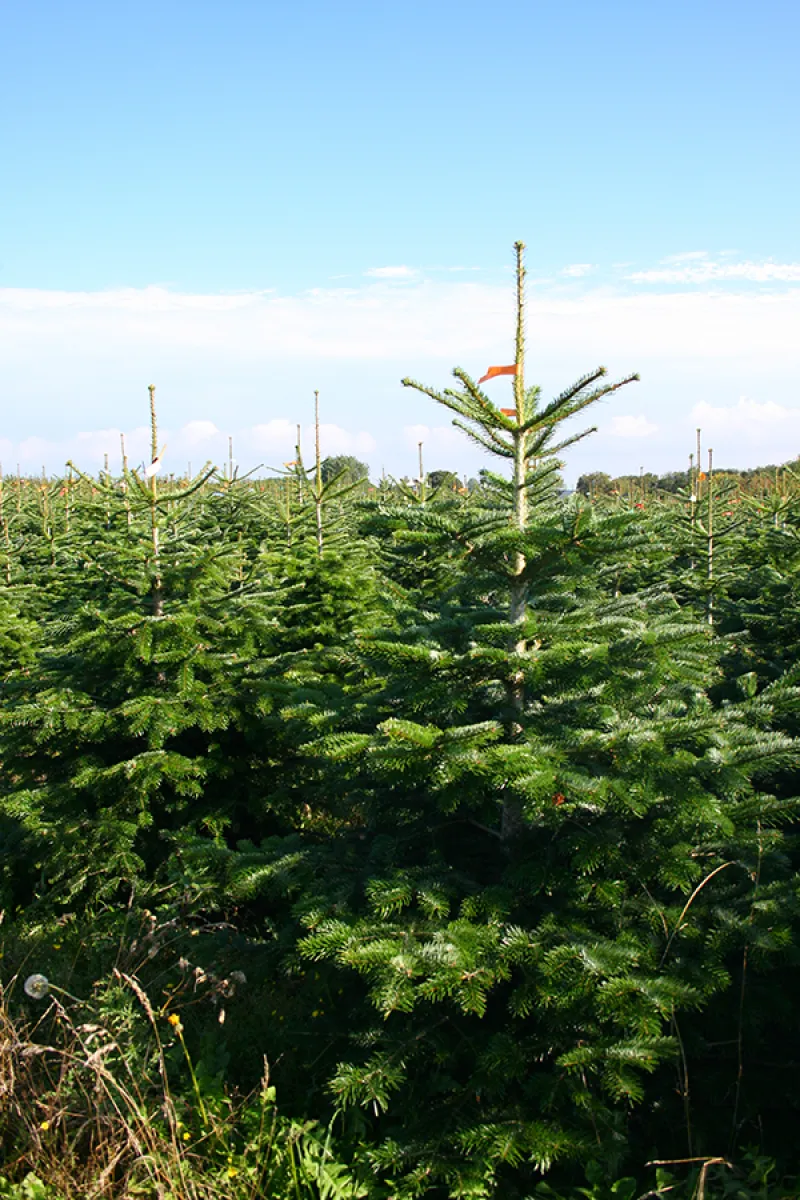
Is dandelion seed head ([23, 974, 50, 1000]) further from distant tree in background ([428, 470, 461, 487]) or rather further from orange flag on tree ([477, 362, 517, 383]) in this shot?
distant tree in background ([428, 470, 461, 487])

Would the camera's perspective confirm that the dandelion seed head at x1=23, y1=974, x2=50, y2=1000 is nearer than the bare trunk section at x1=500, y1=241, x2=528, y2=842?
Yes

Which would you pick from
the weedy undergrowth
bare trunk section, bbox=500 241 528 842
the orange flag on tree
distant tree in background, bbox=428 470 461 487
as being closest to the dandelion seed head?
the weedy undergrowth

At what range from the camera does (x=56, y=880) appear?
211 inches

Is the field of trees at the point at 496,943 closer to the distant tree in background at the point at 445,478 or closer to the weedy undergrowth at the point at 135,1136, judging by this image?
the weedy undergrowth at the point at 135,1136

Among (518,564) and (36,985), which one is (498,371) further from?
(36,985)

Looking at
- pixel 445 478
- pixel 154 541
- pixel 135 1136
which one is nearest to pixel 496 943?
pixel 135 1136

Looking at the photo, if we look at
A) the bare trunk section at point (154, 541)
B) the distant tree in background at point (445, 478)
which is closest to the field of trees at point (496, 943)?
the bare trunk section at point (154, 541)

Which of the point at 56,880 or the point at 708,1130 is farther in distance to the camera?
the point at 56,880

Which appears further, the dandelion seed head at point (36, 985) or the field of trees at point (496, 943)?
the dandelion seed head at point (36, 985)

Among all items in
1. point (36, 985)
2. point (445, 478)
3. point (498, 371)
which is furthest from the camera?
point (445, 478)

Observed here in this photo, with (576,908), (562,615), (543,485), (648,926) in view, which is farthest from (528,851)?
(543,485)

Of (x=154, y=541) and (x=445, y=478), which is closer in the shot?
(x=154, y=541)

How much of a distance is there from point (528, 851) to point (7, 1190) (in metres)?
2.19

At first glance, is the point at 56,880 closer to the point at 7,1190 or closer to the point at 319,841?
the point at 319,841
